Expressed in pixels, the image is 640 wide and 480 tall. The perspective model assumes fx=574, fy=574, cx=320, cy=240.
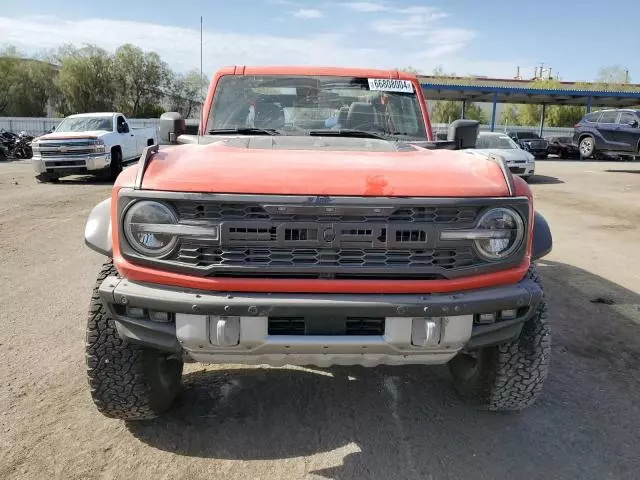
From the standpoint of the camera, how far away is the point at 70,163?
47.5 feet

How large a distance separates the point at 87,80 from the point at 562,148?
43.8 m

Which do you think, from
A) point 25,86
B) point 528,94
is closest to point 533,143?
point 528,94

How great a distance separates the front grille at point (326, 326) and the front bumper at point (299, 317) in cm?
2

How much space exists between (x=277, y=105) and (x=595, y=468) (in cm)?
302

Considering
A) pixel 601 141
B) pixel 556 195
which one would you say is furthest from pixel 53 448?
pixel 601 141

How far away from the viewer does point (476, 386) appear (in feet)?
10.5

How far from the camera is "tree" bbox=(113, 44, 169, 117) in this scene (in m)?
55.9

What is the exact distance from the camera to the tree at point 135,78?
183ft

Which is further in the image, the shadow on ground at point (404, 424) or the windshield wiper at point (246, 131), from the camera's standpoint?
the windshield wiper at point (246, 131)

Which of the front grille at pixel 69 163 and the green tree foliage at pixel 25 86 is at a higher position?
the green tree foliage at pixel 25 86

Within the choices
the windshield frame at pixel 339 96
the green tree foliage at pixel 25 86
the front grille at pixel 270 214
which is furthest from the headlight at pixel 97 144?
the green tree foliage at pixel 25 86

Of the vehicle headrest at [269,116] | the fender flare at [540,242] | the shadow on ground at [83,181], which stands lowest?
the shadow on ground at [83,181]

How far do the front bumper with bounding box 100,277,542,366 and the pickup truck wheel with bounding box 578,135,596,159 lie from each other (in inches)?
874

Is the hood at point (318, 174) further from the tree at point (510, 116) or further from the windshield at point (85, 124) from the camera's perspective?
the tree at point (510, 116)
